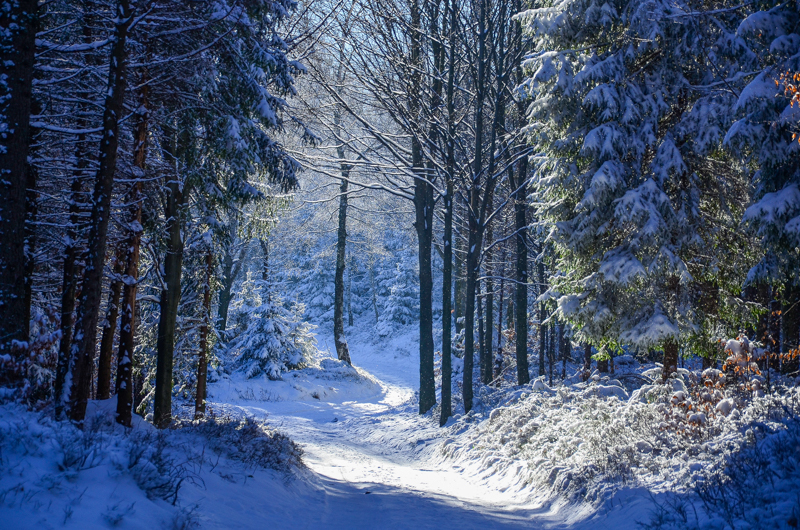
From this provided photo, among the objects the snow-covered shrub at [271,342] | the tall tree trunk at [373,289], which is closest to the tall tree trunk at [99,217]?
the snow-covered shrub at [271,342]

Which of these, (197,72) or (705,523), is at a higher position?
(197,72)

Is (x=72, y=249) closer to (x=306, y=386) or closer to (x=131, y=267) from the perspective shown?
(x=131, y=267)

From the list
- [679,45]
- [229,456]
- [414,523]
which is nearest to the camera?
[414,523]

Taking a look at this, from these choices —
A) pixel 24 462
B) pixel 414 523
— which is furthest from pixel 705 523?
pixel 24 462

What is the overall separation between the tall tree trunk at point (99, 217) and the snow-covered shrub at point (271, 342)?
18326mm

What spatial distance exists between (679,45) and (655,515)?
27.5 ft

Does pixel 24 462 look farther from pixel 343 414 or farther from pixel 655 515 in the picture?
pixel 343 414

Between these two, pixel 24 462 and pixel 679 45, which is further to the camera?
pixel 679 45

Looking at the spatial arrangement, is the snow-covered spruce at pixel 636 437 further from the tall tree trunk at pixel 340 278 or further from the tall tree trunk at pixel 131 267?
the tall tree trunk at pixel 340 278

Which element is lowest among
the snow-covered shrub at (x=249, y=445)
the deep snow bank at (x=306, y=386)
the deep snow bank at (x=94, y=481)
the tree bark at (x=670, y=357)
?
the deep snow bank at (x=306, y=386)

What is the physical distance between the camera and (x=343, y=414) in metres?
20.3

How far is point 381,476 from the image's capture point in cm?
941

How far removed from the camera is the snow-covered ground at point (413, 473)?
363cm

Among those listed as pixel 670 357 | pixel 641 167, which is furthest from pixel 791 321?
pixel 641 167
